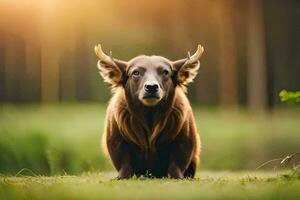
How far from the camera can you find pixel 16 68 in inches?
193

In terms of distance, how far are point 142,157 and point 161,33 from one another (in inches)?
32.4

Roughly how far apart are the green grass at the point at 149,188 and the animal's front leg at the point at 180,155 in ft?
1.02

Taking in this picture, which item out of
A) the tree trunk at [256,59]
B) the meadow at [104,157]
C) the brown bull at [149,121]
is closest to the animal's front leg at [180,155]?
the brown bull at [149,121]

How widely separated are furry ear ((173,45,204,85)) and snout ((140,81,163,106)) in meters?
0.24

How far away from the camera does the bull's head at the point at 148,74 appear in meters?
Result: 4.41

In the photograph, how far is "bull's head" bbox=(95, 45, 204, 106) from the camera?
4414mm

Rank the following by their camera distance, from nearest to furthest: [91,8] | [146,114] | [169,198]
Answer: [169,198]
[146,114]
[91,8]

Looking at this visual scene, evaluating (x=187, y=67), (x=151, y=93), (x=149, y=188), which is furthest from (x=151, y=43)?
(x=149, y=188)

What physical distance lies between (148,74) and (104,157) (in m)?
0.71

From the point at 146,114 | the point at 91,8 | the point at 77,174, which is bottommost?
the point at 77,174

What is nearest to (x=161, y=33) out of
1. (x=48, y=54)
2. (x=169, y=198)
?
(x=48, y=54)

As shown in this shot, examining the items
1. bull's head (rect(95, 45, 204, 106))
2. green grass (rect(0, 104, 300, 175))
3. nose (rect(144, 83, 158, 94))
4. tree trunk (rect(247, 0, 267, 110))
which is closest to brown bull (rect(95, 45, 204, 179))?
bull's head (rect(95, 45, 204, 106))

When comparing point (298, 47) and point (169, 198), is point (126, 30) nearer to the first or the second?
point (298, 47)

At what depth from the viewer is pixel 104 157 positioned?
16.4ft
